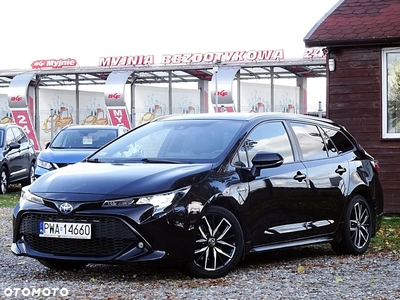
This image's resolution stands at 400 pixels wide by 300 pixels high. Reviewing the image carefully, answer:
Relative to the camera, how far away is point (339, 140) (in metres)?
9.84

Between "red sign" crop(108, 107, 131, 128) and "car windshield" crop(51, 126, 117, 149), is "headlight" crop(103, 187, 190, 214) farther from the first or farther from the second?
"red sign" crop(108, 107, 131, 128)

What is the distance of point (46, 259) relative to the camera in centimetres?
754

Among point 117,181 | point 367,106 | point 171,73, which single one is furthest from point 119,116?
point 117,181

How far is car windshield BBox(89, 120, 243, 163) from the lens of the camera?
26.8ft

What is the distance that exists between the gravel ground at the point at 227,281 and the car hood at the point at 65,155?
319 inches

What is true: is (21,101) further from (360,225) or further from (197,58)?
(360,225)

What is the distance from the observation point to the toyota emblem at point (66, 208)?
23.9ft

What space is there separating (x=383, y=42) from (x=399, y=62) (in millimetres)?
470

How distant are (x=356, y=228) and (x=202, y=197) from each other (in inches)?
106

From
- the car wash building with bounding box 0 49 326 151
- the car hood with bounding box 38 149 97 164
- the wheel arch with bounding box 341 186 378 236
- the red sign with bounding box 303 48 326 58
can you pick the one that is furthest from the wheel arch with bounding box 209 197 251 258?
the red sign with bounding box 303 48 326 58

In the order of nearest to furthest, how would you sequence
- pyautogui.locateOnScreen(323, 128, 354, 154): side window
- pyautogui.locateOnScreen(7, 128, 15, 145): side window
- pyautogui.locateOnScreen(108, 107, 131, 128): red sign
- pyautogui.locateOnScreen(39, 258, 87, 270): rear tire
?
1. pyautogui.locateOnScreen(39, 258, 87, 270): rear tire
2. pyautogui.locateOnScreen(323, 128, 354, 154): side window
3. pyautogui.locateOnScreen(7, 128, 15, 145): side window
4. pyautogui.locateOnScreen(108, 107, 131, 128): red sign

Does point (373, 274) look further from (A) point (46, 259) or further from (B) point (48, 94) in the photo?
(B) point (48, 94)

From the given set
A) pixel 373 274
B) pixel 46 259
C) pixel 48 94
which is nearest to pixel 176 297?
pixel 46 259

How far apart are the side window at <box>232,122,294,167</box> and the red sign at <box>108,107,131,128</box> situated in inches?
1235
